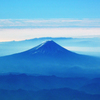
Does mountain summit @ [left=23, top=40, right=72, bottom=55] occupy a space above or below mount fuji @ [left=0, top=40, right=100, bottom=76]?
above

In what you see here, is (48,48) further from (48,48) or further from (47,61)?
(47,61)

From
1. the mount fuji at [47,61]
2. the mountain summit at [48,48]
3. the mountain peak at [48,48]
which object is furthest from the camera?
the mount fuji at [47,61]

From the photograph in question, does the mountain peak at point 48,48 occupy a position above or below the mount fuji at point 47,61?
above

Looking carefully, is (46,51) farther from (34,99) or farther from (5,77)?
(34,99)

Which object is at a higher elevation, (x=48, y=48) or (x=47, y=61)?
(x=48, y=48)

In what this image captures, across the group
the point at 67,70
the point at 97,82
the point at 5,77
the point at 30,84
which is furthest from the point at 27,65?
the point at 97,82

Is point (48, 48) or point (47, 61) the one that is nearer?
point (48, 48)

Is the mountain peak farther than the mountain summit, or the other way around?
the mountain summit

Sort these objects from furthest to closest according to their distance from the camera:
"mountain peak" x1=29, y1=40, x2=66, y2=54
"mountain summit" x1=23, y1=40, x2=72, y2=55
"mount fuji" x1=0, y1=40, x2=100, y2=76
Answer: "mount fuji" x1=0, y1=40, x2=100, y2=76 < "mountain summit" x1=23, y1=40, x2=72, y2=55 < "mountain peak" x1=29, y1=40, x2=66, y2=54

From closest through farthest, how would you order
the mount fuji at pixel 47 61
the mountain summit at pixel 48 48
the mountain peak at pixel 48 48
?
the mountain peak at pixel 48 48 < the mountain summit at pixel 48 48 < the mount fuji at pixel 47 61

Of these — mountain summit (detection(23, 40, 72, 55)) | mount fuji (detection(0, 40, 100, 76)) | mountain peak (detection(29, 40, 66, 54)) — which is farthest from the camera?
mount fuji (detection(0, 40, 100, 76))

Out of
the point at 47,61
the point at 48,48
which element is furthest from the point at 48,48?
the point at 47,61
